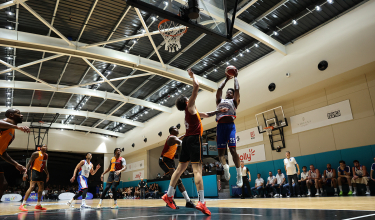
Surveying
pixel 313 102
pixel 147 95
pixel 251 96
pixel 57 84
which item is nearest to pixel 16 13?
pixel 57 84

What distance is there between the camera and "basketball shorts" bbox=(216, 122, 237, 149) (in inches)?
188

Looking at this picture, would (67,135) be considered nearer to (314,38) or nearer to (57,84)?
(57,84)

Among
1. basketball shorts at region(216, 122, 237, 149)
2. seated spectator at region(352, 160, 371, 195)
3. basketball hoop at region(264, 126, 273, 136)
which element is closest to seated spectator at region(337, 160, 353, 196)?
seated spectator at region(352, 160, 371, 195)

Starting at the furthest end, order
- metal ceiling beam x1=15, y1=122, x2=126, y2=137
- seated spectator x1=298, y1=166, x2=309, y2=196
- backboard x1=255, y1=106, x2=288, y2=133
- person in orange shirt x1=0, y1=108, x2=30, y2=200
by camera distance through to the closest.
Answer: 1. metal ceiling beam x1=15, y1=122, x2=126, y2=137
2. backboard x1=255, y1=106, x2=288, y2=133
3. seated spectator x1=298, y1=166, x2=309, y2=196
4. person in orange shirt x1=0, y1=108, x2=30, y2=200

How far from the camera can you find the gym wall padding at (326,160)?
32.7ft

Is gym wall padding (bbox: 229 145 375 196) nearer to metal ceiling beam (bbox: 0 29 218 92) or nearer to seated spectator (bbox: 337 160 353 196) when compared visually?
seated spectator (bbox: 337 160 353 196)

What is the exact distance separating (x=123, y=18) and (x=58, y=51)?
3.55m

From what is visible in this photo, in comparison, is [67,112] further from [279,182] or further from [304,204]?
[304,204]

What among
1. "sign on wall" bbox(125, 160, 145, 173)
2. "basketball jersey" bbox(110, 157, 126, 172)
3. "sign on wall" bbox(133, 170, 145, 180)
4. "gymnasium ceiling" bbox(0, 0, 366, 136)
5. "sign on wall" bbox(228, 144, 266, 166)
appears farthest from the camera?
"sign on wall" bbox(125, 160, 145, 173)

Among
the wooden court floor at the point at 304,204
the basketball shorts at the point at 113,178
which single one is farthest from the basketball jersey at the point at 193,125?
the basketball shorts at the point at 113,178

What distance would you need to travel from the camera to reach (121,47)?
523 inches

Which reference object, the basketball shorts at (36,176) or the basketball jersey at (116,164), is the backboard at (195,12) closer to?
the basketball jersey at (116,164)

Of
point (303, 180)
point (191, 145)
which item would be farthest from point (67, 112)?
point (191, 145)

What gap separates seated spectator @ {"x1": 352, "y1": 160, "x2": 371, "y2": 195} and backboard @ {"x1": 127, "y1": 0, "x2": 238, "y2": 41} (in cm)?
733
